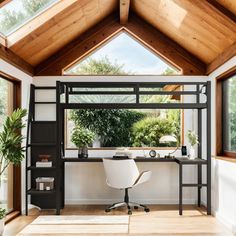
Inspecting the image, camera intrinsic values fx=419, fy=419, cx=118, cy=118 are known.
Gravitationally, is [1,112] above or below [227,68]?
below

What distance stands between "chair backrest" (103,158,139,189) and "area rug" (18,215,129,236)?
1.82 feet

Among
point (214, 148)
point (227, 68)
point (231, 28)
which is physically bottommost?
point (214, 148)

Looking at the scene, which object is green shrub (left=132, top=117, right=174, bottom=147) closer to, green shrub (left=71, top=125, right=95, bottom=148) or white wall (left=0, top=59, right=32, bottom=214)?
green shrub (left=71, top=125, right=95, bottom=148)

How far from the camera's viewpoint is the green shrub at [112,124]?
7.52 m

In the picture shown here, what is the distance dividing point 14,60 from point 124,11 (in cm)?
198

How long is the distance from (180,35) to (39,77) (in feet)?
8.40

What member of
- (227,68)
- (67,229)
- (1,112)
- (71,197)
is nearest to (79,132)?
(71,197)

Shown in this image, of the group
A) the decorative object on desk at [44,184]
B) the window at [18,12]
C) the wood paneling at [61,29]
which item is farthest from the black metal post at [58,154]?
Result: the window at [18,12]

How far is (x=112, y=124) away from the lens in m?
7.54

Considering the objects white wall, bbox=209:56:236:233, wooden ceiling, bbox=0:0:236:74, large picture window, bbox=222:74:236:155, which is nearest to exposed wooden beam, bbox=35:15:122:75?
wooden ceiling, bbox=0:0:236:74

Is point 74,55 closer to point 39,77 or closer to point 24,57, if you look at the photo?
point 39,77

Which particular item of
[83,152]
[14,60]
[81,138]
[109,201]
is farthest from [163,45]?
[109,201]

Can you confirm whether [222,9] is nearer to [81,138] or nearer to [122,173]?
[122,173]

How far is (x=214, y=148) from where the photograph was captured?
6652 millimetres
